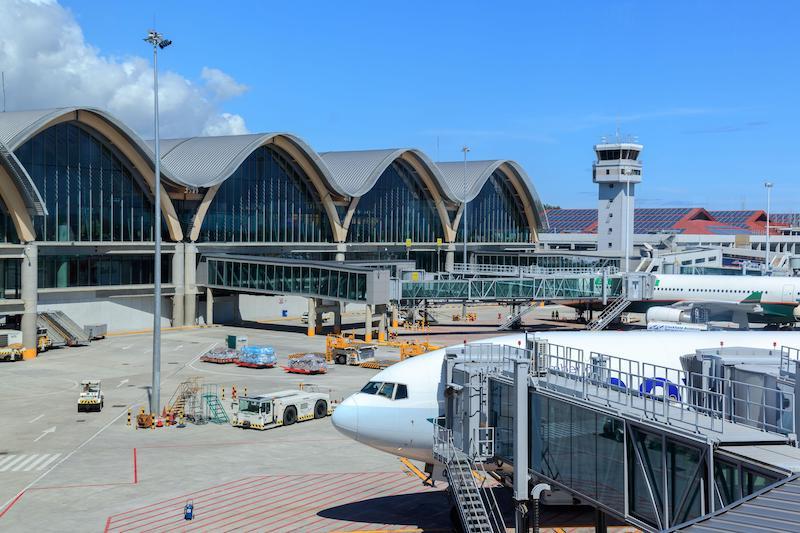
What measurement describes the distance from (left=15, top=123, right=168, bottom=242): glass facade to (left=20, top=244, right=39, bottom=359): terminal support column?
214 inches

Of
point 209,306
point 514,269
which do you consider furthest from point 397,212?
point 209,306

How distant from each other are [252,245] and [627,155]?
162 feet

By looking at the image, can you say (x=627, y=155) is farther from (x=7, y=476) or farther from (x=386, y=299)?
(x=7, y=476)

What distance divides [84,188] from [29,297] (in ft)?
46.8

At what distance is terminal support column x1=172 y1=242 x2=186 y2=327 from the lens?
289 ft

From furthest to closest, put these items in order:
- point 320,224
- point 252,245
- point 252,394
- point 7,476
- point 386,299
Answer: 1. point 320,224
2. point 252,245
3. point 386,299
4. point 252,394
5. point 7,476

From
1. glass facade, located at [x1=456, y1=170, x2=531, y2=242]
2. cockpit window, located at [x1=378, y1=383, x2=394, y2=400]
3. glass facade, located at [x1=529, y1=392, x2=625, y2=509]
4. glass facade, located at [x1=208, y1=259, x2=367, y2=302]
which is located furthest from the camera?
glass facade, located at [x1=456, y1=170, x2=531, y2=242]

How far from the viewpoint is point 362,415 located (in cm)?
2950

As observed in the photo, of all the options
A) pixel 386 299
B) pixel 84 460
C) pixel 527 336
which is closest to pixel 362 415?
pixel 527 336

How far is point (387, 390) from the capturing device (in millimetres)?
29641

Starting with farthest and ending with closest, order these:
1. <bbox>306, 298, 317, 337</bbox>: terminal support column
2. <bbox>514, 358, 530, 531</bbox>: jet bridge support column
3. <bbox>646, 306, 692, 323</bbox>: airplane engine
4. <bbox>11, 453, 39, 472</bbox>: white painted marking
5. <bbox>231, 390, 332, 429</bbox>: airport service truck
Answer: <bbox>306, 298, 317, 337</bbox>: terminal support column, <bbox>646, 306, 692, 323</bbox>: airplane engine, <bbox>231, 390, 332, 429</bbox>: airport service truck, <bbox>11, 453, 39, 472</bbox>: white painted marking, <bbox>514, 358, 530, 531</bbox>: jet bridge support column

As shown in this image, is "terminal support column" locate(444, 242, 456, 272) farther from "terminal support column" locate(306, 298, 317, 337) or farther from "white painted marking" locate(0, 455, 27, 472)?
"white painted marking" locate(0, 455, 27, 472)

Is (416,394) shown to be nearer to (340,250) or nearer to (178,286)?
(178,286)

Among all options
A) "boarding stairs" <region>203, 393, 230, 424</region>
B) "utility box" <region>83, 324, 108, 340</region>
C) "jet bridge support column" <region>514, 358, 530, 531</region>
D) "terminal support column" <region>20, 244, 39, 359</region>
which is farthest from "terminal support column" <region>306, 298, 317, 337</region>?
"jet bridge support column" <region>514, 358, 530, 531</region>
